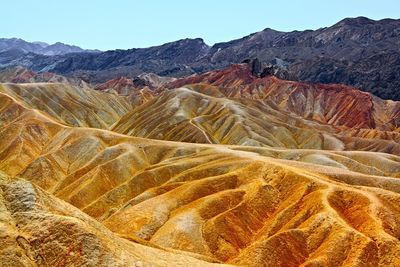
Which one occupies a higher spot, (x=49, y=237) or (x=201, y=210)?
(x=49, y=237)

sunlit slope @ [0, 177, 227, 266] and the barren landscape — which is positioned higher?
sunlit slope @ [0, 177, 227, 266]

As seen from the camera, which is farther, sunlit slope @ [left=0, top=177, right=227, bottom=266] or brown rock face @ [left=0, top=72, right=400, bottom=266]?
brown rock face @ [left=0, top=72, right=400, bottom=266]

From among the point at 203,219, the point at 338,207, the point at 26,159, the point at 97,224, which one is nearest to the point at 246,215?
the point at 203,219

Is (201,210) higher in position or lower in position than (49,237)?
lower

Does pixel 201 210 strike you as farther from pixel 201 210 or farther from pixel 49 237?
pixel 49 237

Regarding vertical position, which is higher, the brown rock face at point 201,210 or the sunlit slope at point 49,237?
the sunlit slope at point 49,237

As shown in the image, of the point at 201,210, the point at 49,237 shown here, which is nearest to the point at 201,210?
the point at 201,210

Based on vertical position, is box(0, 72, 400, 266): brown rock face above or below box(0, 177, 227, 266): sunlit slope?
below

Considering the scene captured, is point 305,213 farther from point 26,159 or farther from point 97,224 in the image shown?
point 26,159

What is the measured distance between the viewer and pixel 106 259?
35688 mm

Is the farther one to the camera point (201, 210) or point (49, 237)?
point (201, 210)

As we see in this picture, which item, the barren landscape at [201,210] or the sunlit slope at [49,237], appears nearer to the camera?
the sunlit slope at [49,237]

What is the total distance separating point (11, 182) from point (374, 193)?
60127 mm

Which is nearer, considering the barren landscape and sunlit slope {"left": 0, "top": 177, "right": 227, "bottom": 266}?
sunlit slope {"left": 0, "top": 177, "right": 227, "bottom": 266}
